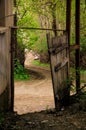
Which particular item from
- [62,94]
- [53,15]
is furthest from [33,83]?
[62,94]

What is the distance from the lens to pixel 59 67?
8.07 meters

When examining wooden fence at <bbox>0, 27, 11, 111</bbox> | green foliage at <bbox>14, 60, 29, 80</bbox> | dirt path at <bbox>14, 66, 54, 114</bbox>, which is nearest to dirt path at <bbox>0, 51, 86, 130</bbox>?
dirt path at <bbox>14, 66, 54, 114</bbox>

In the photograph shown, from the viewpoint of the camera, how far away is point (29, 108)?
10938mm

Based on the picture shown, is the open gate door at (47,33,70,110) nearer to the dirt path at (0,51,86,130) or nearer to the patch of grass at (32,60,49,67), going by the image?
the dirt path at (0,51,86,130)

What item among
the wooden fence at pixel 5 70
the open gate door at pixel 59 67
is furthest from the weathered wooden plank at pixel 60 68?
the wooden fence at pixel 5 70

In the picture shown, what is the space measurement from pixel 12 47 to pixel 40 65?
15.0 metres

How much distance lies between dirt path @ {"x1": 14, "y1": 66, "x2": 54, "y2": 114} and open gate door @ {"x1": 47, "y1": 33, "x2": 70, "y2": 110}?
0.78 metres

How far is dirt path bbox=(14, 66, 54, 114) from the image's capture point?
1109 cm

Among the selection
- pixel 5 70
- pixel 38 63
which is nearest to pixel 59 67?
pixel 5 70

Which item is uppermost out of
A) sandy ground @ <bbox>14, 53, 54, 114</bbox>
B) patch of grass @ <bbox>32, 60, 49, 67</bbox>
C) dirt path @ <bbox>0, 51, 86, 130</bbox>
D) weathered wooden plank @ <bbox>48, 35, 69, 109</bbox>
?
weathered wooden plank @ <bbox>48, 35, 69, 109</bbox>

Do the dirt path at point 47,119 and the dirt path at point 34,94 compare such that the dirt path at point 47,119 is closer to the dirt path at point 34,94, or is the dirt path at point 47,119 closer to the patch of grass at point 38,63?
the dirt path at point 34,94

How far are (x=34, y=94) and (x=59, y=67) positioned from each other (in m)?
5.56

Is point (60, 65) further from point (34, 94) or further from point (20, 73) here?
point (20, 73)

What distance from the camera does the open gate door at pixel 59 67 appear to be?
7625mm
